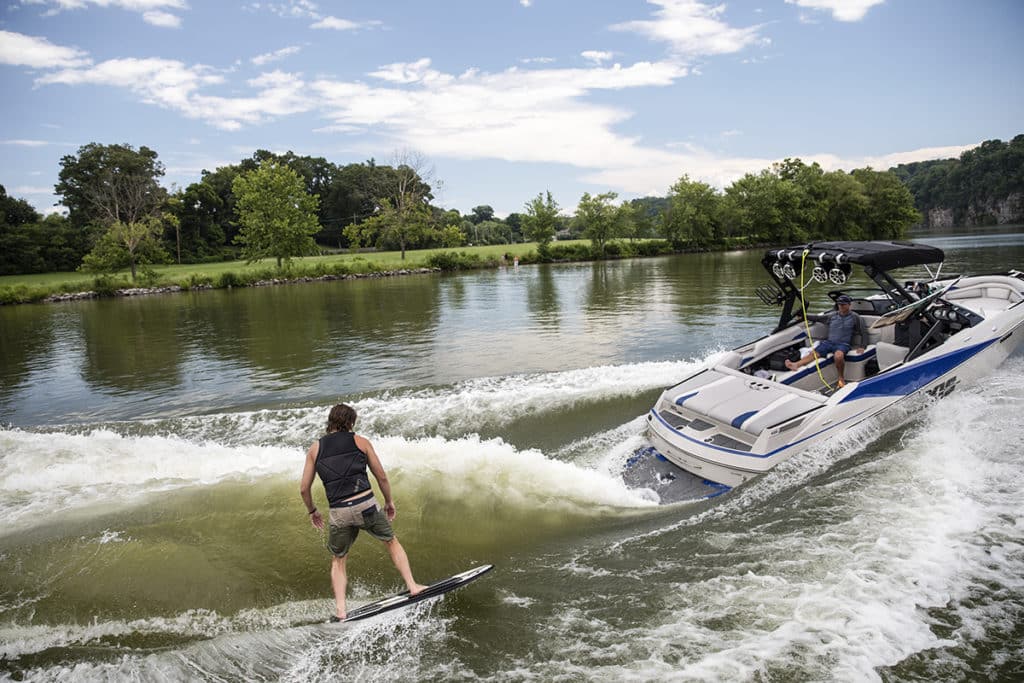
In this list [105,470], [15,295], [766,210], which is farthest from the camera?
[766,210]

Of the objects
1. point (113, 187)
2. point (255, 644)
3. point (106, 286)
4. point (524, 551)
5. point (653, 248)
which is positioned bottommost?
point (255, 644)

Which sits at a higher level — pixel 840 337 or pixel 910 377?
pixel 840 337

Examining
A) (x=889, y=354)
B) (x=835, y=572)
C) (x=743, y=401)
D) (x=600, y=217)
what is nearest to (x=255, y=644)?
(x=835, y=572)

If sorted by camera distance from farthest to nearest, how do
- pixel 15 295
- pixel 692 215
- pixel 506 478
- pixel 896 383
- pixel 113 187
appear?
pixel 692 215
pixel 113 187
pixel 15 295
pixel 896 383
pixel 506 478

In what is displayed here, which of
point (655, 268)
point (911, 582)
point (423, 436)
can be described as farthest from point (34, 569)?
point (655, 268)

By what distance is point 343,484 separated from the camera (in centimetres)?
517

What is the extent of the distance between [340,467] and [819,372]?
7.40 metres

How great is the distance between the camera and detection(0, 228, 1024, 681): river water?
4762 millimetres

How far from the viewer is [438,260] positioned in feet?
185

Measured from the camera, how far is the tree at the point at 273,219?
56.4 m

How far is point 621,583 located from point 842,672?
72.1 inches

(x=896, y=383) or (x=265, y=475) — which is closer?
(x=265, y=475)

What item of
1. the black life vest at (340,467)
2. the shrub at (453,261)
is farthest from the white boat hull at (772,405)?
the shrub at (453,261)

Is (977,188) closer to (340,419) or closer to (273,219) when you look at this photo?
(273,219)
